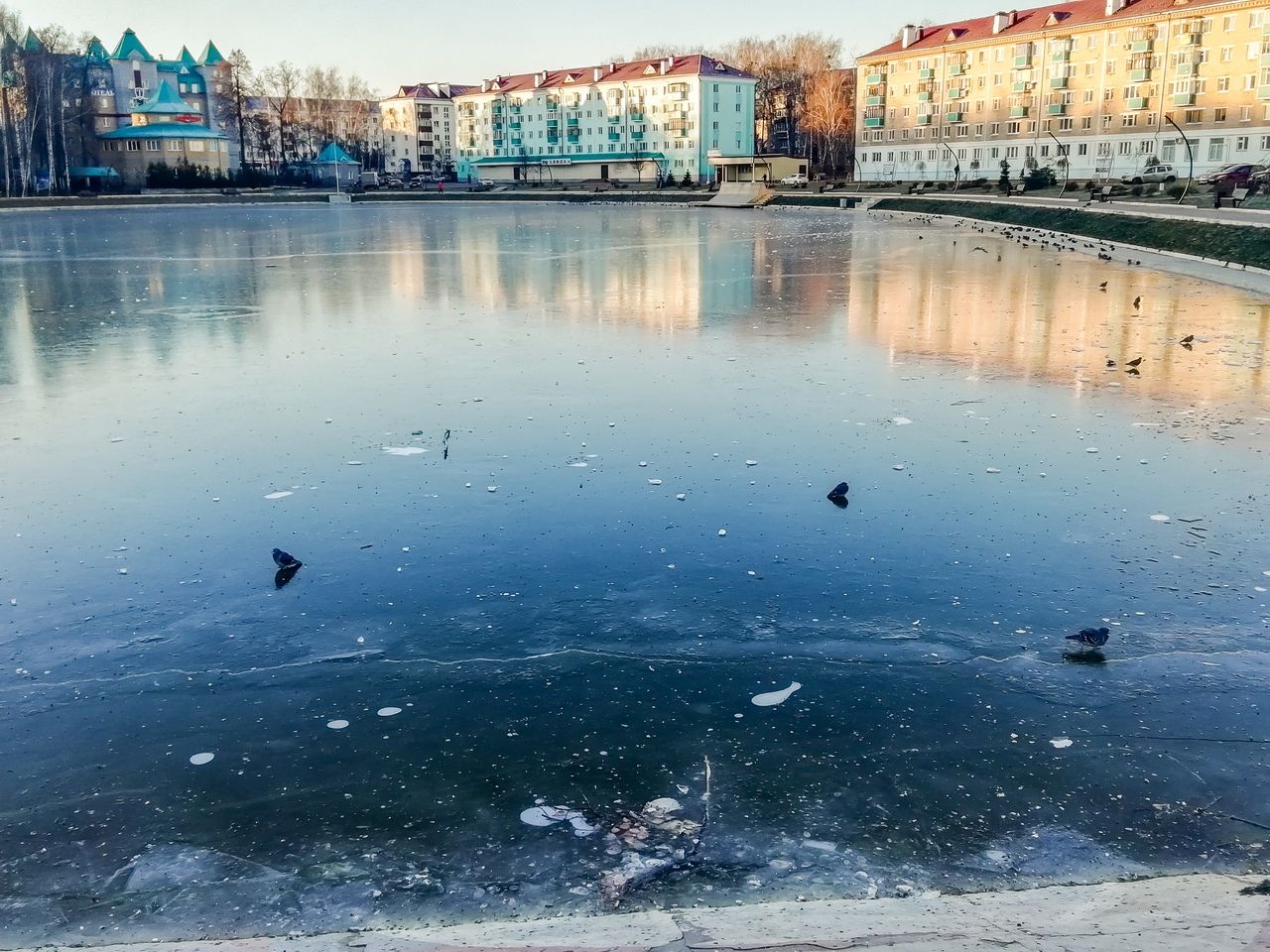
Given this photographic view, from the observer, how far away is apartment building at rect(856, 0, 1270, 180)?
2793 inches

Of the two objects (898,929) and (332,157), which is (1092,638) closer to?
(898,929)

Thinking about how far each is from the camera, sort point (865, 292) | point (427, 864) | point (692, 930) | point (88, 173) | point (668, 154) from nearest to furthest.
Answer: point (692, 930) → point (427, 864) → point (865, 292) → point (88, 173) → point (668, 154)

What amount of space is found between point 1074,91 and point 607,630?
89.0 metres

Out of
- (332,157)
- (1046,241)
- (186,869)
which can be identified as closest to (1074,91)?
(1046,241)

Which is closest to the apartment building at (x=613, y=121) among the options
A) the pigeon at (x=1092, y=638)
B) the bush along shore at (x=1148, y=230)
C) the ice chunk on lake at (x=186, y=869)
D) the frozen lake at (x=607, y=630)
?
the bush along shore at (x=1148, y=230)

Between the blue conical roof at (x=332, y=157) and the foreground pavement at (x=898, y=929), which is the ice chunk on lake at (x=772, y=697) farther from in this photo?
the blue conical roof at (x=332, y=157)

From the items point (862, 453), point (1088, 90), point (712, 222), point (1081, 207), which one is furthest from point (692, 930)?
point (1088, 90)

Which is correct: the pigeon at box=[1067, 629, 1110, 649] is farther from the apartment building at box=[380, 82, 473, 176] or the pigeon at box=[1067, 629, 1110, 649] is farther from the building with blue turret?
the apartment building at box=[380, 82, 473, 176]

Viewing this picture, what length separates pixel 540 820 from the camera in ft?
14.6

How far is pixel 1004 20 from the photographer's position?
8788 cm

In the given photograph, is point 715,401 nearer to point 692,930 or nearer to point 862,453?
point 862,453

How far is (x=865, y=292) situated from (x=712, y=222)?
112 ft

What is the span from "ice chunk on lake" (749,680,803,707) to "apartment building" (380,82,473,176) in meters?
160

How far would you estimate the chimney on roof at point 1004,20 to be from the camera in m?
87.7
